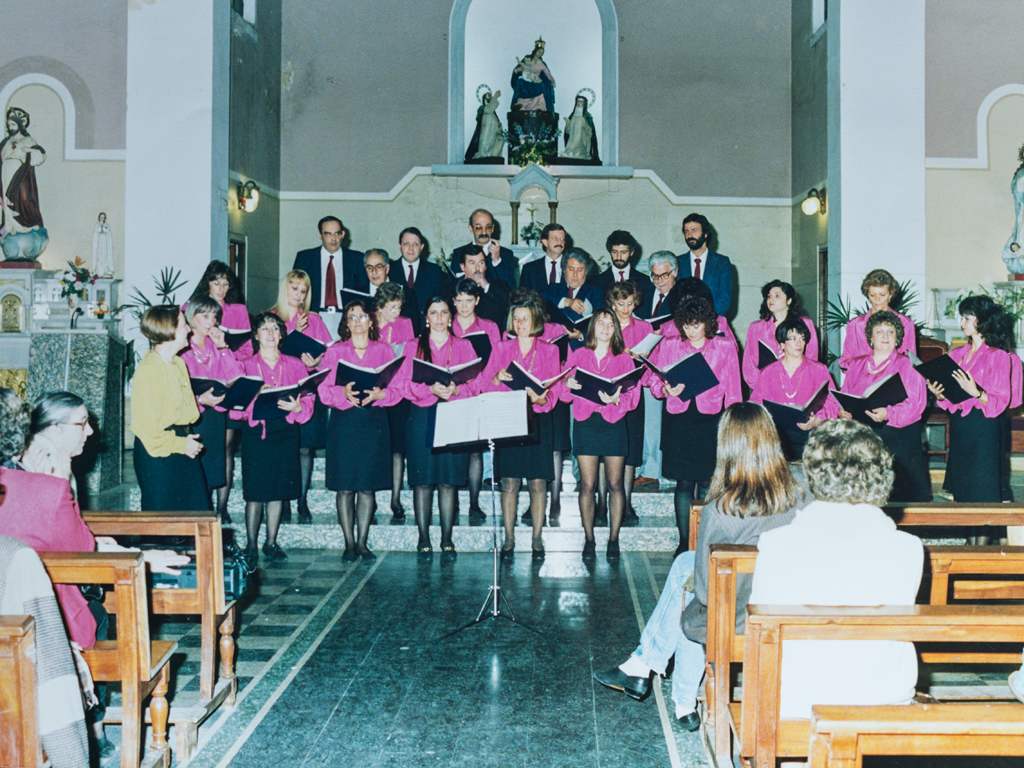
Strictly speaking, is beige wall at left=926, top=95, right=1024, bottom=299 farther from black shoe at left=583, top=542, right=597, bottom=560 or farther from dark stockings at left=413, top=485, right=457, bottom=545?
dark stockings at left=413, top=485, right=457, bottom=545

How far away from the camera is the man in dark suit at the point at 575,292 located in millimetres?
6633

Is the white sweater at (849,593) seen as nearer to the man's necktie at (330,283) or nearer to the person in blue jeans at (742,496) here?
the person in blue jeans at (742,496)

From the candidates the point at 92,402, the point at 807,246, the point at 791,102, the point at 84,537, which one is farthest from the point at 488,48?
the point at 84,537

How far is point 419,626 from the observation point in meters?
4.65

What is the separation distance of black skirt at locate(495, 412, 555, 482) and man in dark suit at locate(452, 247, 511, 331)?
3.89 ft

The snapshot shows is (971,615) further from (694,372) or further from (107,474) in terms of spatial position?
(107,474)

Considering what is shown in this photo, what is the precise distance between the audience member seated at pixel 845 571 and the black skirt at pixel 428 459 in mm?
3369

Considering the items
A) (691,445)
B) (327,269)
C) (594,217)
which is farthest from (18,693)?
(594,217)

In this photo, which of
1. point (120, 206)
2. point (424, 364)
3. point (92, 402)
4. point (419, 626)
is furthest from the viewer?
point (120, 206)

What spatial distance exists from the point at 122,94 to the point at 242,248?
1891 mm

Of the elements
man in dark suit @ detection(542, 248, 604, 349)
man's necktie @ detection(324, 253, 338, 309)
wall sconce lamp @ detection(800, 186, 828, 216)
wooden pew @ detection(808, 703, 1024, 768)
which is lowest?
wooden pew @ detection(808, 703, 1024, 768)

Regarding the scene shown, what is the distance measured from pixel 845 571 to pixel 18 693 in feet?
6.37

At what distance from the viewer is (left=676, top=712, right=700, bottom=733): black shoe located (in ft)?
11.5

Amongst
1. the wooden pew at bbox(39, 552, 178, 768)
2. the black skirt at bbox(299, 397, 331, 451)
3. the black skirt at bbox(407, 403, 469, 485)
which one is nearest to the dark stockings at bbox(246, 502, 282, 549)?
the black skirt at bbox(299, 397, 331, 451)
